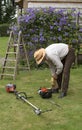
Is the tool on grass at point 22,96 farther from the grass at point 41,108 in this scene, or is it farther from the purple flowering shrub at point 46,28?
the purple flowering shrub at point 46,28

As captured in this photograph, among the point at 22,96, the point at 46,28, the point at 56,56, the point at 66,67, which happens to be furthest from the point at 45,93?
the point at 46,28

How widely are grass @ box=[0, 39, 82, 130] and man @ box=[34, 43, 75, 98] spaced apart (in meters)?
0.33

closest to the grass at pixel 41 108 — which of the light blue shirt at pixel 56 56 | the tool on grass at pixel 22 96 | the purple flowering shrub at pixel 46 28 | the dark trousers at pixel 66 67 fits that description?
the tool on grass at pixel 22 96

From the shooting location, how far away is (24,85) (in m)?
11.0

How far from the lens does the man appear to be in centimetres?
889

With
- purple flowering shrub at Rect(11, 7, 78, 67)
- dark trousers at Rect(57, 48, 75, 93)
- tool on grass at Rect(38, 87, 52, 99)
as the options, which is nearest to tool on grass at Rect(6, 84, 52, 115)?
tool on grass at Rect(38, 87, 52, 99)

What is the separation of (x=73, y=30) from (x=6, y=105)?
6620 mm

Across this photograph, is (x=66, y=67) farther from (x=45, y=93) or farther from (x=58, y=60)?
(x=45, y=93)

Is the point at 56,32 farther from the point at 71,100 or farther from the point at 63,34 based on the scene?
the point at 71,100

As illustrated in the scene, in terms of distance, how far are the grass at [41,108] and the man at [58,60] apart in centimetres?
33

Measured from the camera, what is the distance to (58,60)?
8898 millimetres

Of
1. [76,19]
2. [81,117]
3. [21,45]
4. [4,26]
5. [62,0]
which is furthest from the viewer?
[4,26]

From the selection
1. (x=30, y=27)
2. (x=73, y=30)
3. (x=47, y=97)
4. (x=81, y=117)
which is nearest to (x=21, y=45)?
(x=30, y=27)

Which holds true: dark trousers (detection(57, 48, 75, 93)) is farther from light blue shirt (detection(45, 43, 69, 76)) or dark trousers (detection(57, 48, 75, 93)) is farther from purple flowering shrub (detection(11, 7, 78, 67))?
purple flowering shrub (detection(11, 7, 78, 67))
